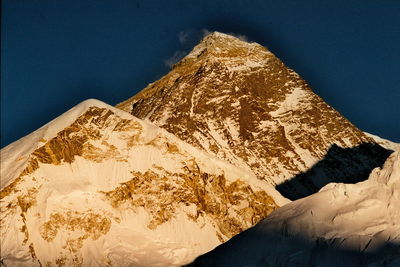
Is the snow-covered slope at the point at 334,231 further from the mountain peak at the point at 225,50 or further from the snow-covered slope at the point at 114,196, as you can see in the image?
the mountain peak at the point at 225,50

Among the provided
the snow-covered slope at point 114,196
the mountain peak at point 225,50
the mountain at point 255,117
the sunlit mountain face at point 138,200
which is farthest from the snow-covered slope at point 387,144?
the snow-covered slope at point 114,196

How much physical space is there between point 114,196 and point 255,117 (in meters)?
58.4

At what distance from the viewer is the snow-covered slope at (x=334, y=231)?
52406 millimetres

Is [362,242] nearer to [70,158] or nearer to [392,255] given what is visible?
[392,255]

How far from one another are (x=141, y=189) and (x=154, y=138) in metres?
7.04

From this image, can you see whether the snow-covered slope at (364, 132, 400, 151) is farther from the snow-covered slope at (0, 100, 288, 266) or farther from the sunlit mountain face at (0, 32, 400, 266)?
the snow-covered slope at (0, 100, 288, 266)

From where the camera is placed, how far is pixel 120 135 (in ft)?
262

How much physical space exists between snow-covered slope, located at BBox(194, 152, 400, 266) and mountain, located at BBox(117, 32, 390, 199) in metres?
45.1

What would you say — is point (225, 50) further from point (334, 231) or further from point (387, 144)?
point (334, 231)

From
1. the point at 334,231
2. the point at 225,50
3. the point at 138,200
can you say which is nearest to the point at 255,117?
the point at 225,50

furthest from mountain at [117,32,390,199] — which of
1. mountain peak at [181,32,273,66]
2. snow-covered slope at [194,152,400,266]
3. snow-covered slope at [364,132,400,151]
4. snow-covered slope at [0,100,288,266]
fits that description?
snow-covered slope at [194,152,400,266]

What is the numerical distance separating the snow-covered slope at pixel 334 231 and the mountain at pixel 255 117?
45074mm

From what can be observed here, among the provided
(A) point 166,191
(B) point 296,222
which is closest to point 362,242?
(B) point 296,222

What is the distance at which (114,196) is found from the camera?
74688 mm
